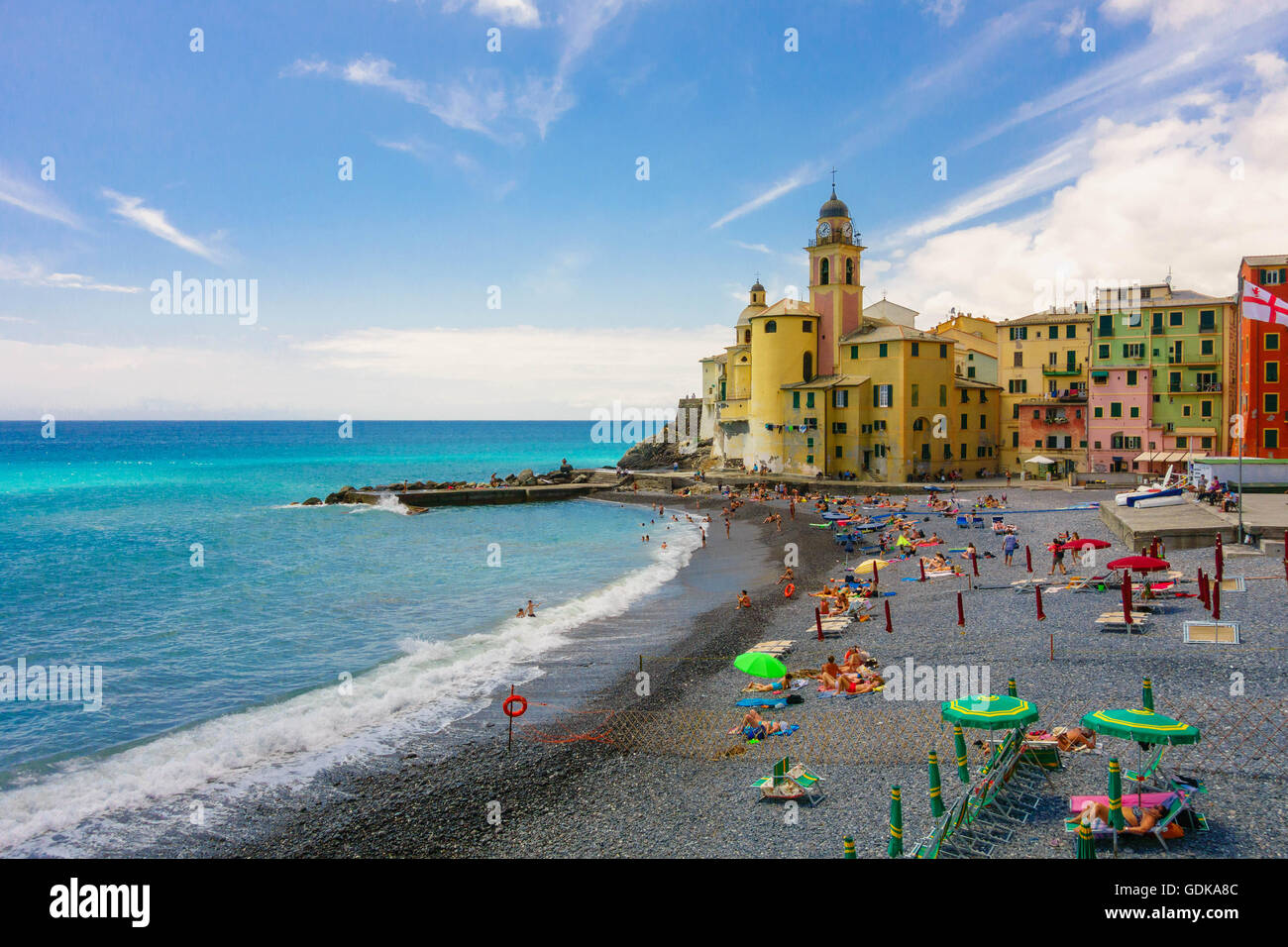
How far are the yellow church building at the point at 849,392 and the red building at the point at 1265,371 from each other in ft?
60.5

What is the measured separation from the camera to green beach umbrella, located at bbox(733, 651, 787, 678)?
1771 centimetres

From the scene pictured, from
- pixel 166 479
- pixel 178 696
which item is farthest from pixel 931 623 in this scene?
pixel 166 479

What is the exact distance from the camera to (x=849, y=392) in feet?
202

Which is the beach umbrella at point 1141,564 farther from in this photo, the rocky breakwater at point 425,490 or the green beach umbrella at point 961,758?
the rocky breakwater at point 425,490

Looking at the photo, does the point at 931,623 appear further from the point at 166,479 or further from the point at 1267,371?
the point at 166,479

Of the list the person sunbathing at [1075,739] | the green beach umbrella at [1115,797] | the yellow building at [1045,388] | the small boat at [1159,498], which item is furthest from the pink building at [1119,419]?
the green beach umbrella at [1115,797]

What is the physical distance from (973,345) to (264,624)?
207ft

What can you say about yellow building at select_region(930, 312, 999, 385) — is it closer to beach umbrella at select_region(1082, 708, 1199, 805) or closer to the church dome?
the church dome

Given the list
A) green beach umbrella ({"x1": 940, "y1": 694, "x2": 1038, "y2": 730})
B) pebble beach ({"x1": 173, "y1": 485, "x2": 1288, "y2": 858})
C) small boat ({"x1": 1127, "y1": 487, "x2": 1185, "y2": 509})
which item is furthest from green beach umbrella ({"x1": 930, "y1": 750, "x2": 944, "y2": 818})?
small boat ({"x1": 1127, "y1": 487, "x2": 1185, "y2": 509})

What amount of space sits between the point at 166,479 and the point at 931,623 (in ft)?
365

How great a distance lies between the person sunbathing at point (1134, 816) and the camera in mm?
9938

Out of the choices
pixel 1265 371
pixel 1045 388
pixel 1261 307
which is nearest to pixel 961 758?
pixel 1261 307
